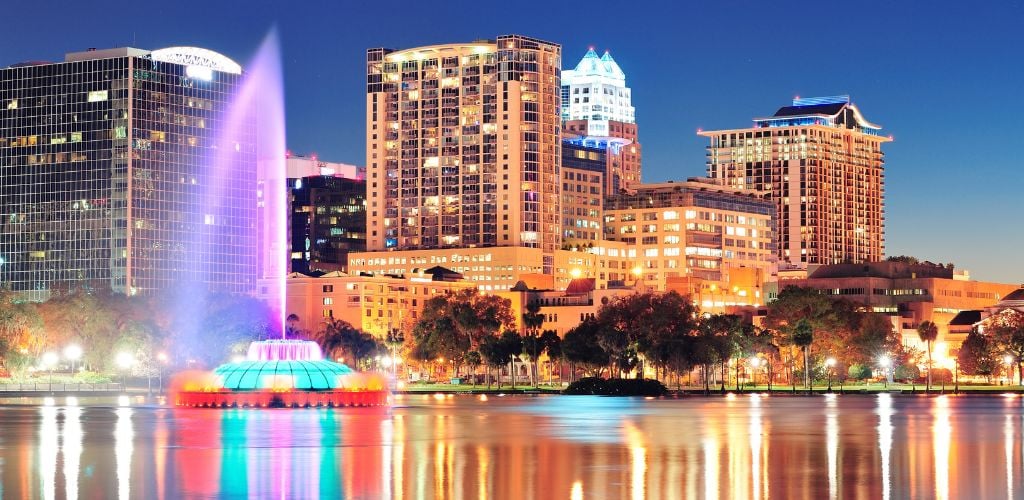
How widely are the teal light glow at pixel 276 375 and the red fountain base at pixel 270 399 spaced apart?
126 centimetres

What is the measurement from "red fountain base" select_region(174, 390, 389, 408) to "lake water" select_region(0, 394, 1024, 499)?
12.8 m

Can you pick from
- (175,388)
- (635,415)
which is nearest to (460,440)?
(635,415)

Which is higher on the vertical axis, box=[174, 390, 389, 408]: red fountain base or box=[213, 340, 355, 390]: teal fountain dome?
box=[213, 340, 355, 390]: teal fountain dome

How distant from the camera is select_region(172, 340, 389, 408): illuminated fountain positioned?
128 m

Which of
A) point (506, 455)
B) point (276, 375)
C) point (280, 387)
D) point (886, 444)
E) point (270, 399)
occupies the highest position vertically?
point (276, 375)

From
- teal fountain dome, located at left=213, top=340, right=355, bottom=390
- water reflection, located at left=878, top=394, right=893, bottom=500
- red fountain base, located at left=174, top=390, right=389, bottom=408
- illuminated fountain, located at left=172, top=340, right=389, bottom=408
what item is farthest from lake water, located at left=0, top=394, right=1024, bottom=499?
teal fountain dome, located at left=213, top=340, right=355, bottom=390

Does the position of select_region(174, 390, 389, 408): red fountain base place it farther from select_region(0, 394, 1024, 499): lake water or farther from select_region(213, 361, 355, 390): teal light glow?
select_region(0, 394, 1024, 499): lake water

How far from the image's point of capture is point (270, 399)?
127188 millimetres

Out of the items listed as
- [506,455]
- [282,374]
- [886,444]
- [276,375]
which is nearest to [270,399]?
[276,375]

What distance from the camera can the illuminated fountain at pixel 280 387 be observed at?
421ft

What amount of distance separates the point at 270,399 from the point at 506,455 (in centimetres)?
5928

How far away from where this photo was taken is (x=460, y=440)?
8150 cm

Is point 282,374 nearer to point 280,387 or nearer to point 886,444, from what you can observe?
point 280,387

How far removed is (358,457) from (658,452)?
44.4ft
